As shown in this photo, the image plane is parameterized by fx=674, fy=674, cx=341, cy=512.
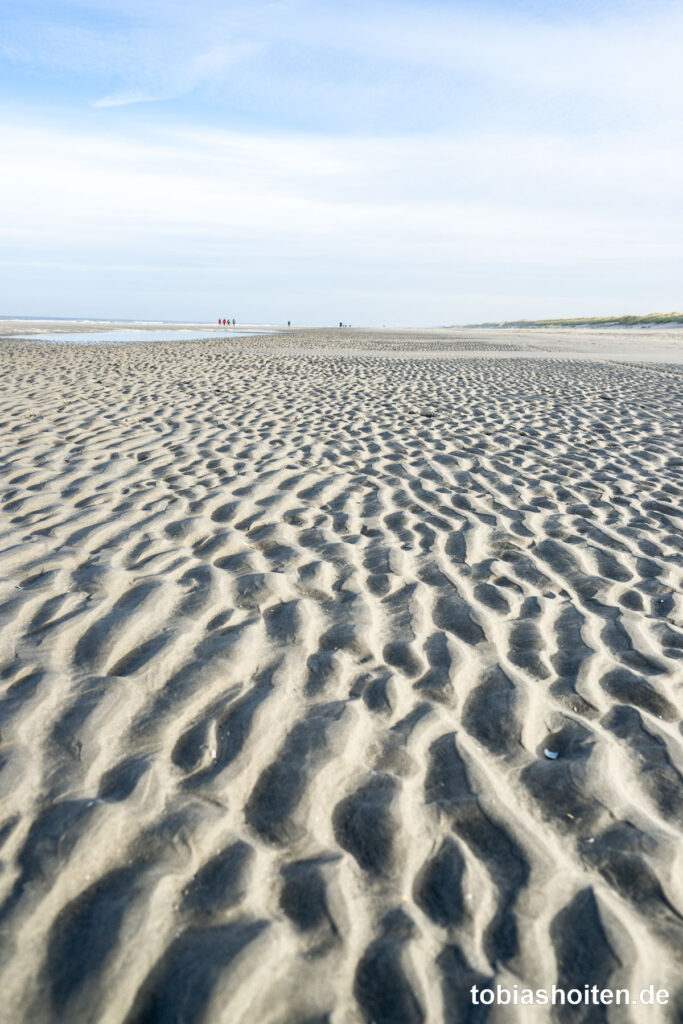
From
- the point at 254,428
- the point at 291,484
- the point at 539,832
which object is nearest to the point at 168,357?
the point at 254,428

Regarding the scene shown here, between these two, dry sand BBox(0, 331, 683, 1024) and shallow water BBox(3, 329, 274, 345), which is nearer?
dry sand BBox(0, 331, 683, 1024)

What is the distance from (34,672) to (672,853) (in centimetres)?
238

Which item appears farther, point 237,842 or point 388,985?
point 237,842

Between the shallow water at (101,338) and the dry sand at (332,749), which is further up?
the dry sand at (332,749)

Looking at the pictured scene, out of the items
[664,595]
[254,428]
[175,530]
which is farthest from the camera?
[254,428]

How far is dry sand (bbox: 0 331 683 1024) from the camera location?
1.66 m

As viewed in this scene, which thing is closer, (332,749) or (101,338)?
(332,749)

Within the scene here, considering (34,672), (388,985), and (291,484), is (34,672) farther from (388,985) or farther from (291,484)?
(291,484)

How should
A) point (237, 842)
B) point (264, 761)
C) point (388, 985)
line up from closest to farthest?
point (388, 985) → point (237, 842) → point (264, 761)

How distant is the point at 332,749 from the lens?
2.39 m

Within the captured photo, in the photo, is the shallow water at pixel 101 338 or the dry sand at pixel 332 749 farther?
the shallow water at pixel 101 338

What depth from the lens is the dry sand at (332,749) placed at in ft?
5.45

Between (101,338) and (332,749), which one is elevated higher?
(332,749)

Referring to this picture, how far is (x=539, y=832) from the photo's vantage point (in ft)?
6.84
